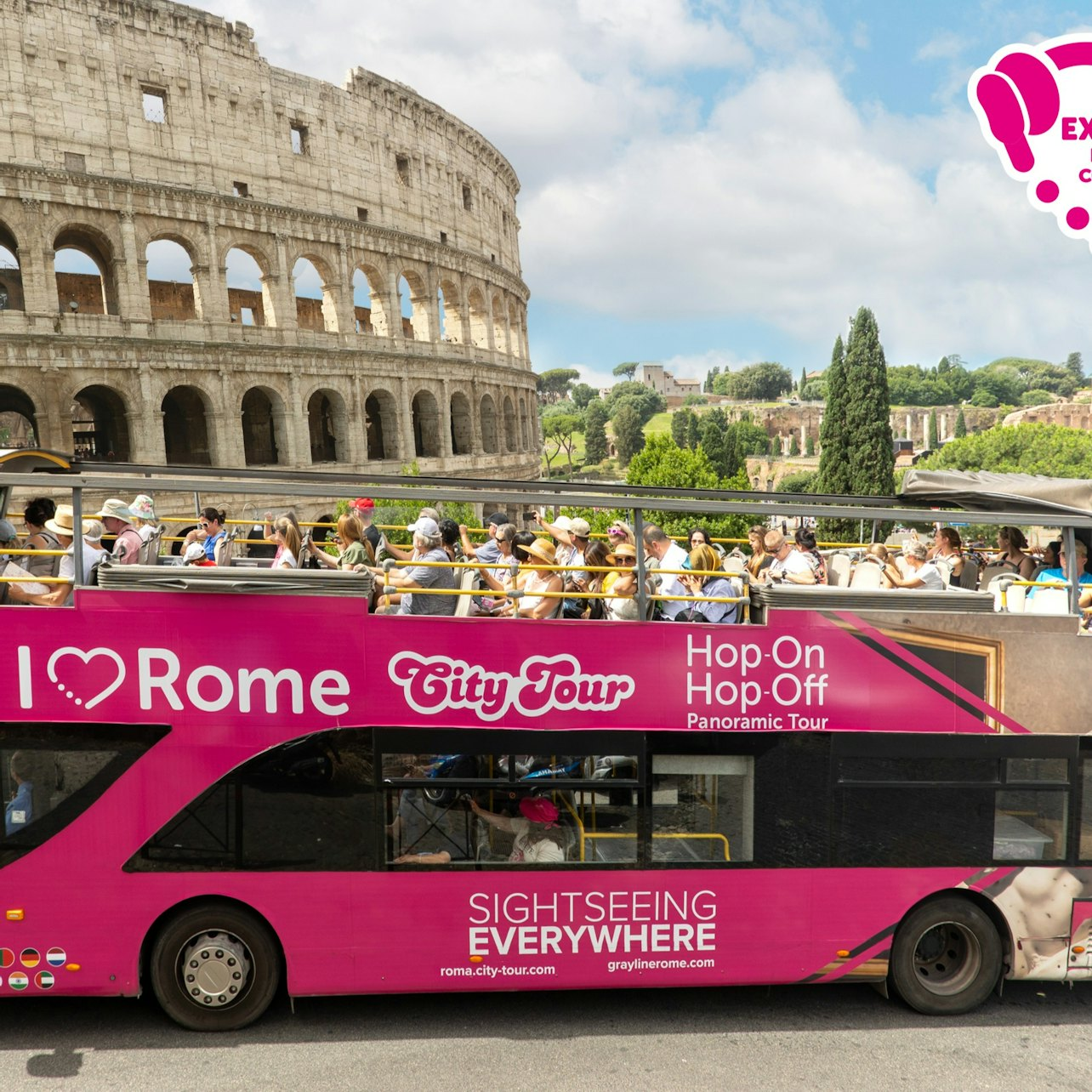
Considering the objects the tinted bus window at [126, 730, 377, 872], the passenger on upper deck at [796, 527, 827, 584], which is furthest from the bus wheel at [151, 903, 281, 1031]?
the passenger on upper deck at [796, 527, 827, 584]

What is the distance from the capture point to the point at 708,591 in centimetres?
742

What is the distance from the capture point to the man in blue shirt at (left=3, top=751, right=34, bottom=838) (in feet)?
21.4

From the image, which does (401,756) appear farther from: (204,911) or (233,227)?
(233,227)

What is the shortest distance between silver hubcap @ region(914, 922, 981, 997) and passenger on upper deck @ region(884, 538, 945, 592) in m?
2.75

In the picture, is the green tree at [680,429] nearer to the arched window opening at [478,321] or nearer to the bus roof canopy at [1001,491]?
→ the arched window opening at [478,321]

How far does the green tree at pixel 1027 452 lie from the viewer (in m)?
79.9

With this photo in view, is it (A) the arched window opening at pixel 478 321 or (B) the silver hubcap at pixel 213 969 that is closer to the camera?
(B) the silver hubcap at pixel 213 969

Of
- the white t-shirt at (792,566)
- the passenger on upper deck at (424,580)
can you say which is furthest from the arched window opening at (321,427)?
the white t-shirt at (792,566)

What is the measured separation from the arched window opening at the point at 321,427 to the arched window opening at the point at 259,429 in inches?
71.6

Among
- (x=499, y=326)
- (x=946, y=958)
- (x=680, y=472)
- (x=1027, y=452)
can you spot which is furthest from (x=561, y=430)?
(x=946, y=958)

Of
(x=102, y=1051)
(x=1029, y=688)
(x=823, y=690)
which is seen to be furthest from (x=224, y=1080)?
(x=1029, y=688)

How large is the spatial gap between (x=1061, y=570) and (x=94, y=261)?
34.5m

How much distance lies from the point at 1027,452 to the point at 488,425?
196ft

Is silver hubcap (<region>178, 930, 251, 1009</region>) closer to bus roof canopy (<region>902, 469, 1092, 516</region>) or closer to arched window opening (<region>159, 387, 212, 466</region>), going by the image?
bus roof canopy (<region>902, 469, 1092, 516</region>)
